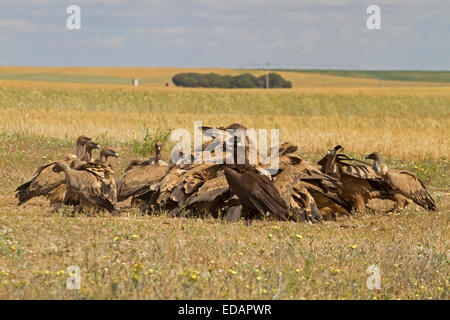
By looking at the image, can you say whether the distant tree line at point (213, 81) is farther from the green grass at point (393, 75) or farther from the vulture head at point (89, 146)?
the vulture head at point (89, 146)

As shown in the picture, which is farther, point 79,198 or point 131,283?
point 79,198

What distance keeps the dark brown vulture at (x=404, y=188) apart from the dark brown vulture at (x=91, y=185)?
530 centimetres

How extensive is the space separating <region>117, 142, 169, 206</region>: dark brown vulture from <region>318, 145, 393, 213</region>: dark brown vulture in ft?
10.2

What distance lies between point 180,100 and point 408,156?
1218 inches

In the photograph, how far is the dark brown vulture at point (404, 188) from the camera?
1333cm

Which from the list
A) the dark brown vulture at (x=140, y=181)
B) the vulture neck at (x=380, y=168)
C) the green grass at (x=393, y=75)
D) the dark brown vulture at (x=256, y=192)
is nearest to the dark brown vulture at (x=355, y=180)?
the vulture neck at (x=380, y=168)

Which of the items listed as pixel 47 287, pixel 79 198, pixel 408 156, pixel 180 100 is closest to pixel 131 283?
pixel 47 287

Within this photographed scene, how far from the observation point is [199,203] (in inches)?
469

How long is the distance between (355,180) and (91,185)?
16.6 ft

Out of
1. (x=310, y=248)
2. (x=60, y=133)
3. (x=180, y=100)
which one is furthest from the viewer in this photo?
(x=180, y=100)

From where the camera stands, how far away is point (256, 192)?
36.0ft
